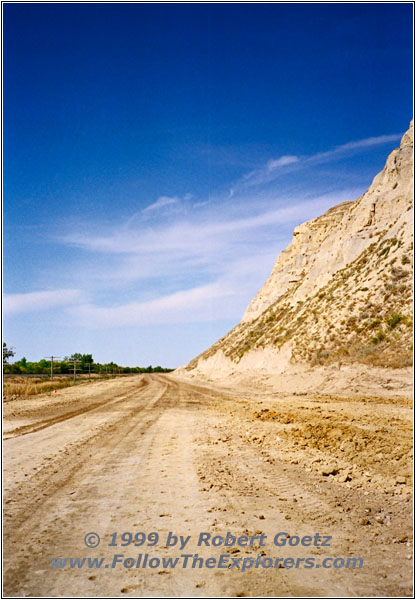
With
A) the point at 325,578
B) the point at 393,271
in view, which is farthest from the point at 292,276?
the point at 325,578

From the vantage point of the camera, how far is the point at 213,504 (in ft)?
18.8

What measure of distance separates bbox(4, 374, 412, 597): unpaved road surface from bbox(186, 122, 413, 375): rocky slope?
1449 centimetres

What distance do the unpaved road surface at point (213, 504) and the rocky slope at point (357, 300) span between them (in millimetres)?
14494

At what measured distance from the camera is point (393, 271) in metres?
28.2

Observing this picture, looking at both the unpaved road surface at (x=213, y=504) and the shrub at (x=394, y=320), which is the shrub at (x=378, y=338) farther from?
the unpaved road surface at (x=213, y=504)

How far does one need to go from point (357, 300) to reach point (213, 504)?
2775 cm

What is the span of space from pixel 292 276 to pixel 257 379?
2950cm

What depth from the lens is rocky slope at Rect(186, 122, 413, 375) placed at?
25.2m

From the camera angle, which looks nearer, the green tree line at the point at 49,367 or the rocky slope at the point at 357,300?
the rocky slope at the point at 357,300

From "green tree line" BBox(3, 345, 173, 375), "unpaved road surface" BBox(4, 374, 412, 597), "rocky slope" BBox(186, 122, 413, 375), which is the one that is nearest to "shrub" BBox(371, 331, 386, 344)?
"rocky slope" BBox(186, 122, 413, 375)

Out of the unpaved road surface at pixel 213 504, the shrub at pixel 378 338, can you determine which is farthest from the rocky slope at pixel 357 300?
A: the unpaved road surface at pixel 213 504

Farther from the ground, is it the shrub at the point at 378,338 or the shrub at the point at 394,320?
the shrub at the point at 394,320

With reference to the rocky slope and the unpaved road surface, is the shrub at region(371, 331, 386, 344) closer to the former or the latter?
the rocky slope

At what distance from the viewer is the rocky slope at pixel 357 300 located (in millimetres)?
25180
